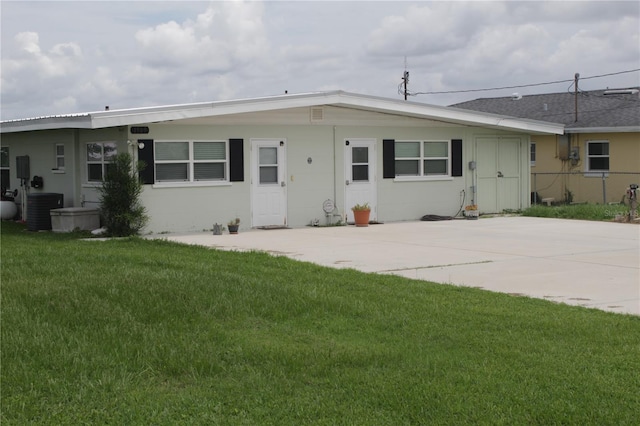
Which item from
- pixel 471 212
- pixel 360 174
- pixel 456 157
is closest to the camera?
pixel 360 174

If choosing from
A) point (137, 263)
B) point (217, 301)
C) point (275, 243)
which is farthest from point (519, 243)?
point (217, 301)

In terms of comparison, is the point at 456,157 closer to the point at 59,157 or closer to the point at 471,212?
the point at 471,212

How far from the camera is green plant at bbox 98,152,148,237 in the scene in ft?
60.2

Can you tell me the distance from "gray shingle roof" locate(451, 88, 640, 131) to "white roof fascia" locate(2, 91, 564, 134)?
14.5 ft

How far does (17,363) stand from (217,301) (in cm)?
243

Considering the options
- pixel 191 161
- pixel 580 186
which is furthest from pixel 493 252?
pixel 580 186

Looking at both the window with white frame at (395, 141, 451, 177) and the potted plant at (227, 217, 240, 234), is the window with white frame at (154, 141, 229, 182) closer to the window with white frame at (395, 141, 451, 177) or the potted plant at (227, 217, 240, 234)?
the potted plant at (227, 217, 240, 234)

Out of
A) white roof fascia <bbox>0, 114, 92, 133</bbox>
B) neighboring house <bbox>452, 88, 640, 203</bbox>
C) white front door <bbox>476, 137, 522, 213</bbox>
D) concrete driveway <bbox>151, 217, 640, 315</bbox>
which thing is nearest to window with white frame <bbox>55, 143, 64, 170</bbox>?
white roof fascia <bbox>0, 114, 92, 133</bbox>

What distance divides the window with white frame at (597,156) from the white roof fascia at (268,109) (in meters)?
4.34

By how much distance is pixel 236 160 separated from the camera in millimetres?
20422

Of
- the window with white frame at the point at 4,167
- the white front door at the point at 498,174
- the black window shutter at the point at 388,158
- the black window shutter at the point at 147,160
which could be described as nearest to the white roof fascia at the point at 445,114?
the white front door at the point at 498,174

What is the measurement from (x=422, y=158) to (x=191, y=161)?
21.8 feet

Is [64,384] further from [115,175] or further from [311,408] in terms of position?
[115,175]

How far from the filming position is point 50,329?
26.5 feet
